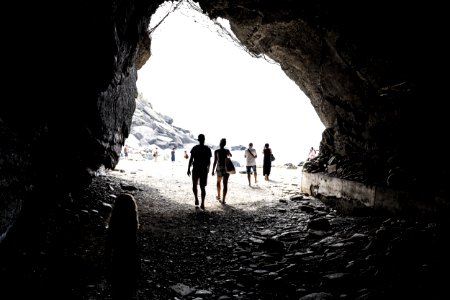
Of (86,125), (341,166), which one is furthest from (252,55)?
(86,125)

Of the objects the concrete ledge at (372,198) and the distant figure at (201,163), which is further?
the distant figure at (201,163)

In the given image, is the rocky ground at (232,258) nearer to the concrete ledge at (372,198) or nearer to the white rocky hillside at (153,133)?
the concrete ledge at (372,198)

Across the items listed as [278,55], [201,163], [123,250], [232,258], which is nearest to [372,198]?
[232,258]

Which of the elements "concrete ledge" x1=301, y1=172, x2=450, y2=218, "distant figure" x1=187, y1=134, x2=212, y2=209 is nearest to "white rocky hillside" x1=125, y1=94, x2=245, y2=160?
"distant figure" x1=187, y1=134, x2=212, y2=209

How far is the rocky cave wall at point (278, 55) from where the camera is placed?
11.7ft

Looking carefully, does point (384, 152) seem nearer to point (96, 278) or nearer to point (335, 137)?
point (335, 137)

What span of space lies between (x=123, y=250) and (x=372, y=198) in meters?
5.19

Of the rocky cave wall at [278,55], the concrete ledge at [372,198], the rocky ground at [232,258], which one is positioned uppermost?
the rocky cave wall at [278,55]

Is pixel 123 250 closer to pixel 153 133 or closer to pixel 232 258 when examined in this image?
pixel 232 258

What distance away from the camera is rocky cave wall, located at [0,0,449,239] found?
3.56m

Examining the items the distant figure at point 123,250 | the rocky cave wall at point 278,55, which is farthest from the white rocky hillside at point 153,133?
the distant figure at point 123,250

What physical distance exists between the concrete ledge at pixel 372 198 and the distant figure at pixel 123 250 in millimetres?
4505

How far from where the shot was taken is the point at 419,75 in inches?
215

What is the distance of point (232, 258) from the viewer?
457 cm
